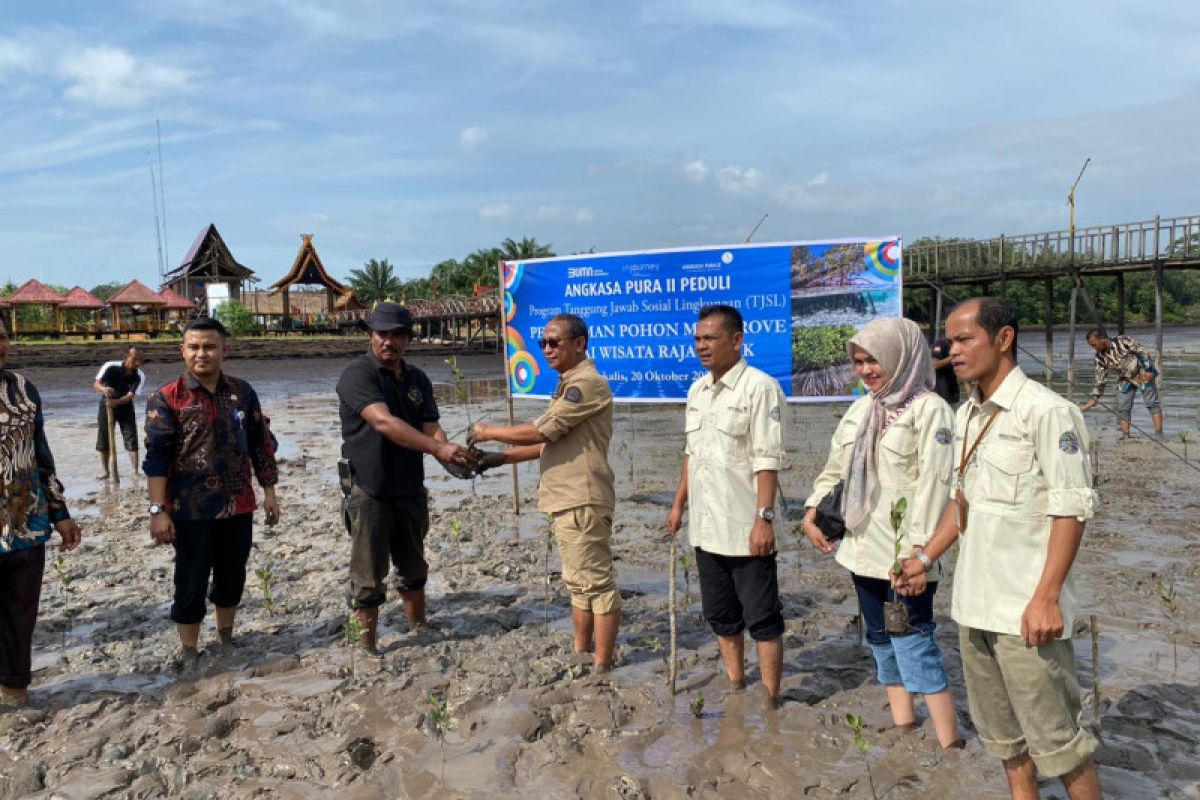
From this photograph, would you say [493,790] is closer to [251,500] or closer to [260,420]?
[251,500]

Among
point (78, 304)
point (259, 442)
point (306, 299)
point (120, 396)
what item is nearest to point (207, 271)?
point (306, 299)

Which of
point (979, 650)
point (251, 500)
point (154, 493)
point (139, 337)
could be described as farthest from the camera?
point (139, 337)

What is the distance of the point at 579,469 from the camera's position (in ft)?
13.9

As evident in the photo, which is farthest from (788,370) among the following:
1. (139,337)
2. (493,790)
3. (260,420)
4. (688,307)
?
(139,337)

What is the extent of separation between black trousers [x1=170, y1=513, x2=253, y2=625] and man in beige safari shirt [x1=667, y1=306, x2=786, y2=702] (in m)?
2.51

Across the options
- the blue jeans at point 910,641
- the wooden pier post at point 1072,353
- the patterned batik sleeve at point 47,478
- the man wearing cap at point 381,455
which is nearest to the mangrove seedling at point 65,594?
the patterned batik sleeve at point 47,478

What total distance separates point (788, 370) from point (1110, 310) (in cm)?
6200

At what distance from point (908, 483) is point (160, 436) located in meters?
3.65

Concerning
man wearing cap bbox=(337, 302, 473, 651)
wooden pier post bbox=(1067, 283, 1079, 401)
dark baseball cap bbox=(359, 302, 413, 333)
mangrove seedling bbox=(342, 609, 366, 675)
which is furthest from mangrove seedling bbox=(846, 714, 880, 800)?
wooden pier post bbox=(1067, 283, 1079, 401)

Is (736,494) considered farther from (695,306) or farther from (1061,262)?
(1061,262)

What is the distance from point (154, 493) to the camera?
428 cm

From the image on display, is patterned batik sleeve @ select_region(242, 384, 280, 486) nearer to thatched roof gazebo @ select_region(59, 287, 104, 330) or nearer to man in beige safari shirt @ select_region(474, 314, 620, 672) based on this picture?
man in beige safari shirt @ select_region(474, 314, 620, 672)

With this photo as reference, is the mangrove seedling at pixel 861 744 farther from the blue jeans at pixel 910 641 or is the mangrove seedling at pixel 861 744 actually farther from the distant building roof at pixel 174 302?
the distant building roof at pixel 174 302

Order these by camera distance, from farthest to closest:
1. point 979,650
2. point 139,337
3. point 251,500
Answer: point 139,337, point 251,500, point 979,650
